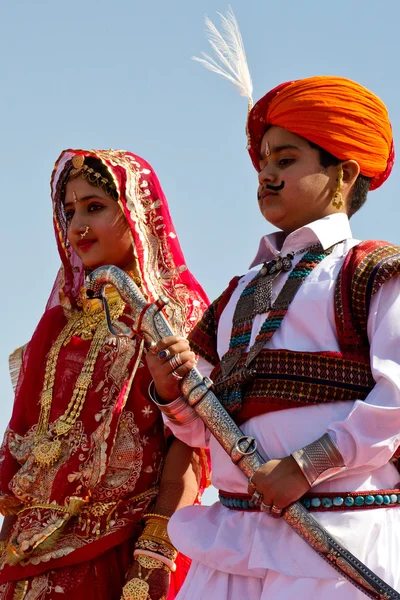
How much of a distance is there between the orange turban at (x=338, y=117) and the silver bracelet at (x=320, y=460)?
1.18 m

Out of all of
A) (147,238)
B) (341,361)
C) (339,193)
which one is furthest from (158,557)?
(339,193)

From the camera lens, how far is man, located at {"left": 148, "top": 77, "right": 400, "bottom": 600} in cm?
366

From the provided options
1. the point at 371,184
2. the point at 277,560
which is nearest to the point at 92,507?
the point at 277,560

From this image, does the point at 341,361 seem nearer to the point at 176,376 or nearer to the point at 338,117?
the point at 176,376

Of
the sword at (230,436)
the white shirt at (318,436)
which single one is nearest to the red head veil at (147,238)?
the sword at (230,436)

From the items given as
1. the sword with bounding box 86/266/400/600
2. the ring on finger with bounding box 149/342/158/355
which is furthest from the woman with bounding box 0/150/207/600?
the ring on finger with bounding box 149/342/158/355

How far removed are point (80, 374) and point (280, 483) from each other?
178 cm

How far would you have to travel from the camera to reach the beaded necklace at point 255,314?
4.03 m

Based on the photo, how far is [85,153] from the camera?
5543 millimetres

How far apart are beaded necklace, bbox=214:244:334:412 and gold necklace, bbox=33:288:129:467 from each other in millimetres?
1108

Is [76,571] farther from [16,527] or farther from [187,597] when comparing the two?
[187,597]

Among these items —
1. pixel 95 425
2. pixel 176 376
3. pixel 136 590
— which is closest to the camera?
pixel 176 376

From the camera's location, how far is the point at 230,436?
153 inches

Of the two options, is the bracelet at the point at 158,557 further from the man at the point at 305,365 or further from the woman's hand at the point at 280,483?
the woman's hand at the point at 280,483
